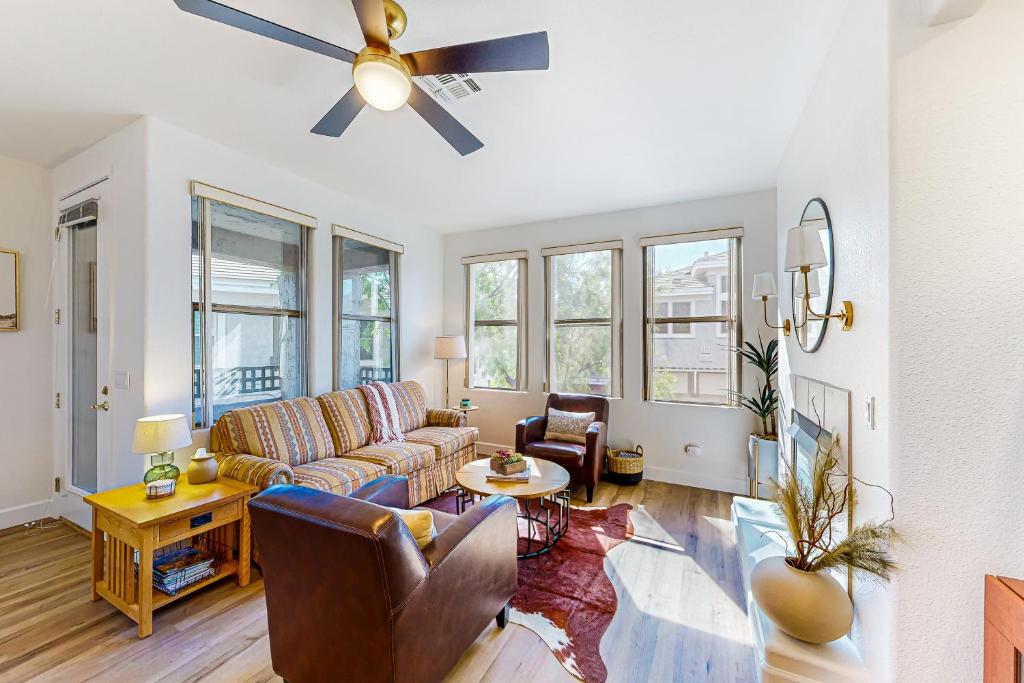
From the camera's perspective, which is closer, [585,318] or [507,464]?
[507,464]

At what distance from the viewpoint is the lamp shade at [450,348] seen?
4.68 m

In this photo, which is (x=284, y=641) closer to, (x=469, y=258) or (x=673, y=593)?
(x=673, y=593)

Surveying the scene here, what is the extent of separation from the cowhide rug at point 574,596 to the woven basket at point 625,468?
809 mm

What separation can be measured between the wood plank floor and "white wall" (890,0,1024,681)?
0.87 meters

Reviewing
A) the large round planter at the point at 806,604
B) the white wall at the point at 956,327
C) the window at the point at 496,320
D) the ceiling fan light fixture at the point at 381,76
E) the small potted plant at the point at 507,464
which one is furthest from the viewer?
the window at the point at 496,320

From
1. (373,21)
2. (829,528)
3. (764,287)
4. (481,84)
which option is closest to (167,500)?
(373,21)

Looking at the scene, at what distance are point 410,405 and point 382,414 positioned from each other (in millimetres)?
469

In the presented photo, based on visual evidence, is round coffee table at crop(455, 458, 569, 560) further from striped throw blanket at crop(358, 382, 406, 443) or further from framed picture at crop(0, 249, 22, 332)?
framed picture at crop(0, 249, 22, 332)

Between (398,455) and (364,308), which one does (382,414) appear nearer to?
(398,455)

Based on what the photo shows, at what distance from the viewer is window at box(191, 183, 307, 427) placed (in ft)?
9.27

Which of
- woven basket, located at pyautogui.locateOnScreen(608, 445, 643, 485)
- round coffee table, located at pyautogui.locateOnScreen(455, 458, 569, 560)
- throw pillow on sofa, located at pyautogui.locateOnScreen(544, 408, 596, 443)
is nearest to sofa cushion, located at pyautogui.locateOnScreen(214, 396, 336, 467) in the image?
round coffee table, located at pyautogui.locateOnScreen(455, 458, 569, 560)

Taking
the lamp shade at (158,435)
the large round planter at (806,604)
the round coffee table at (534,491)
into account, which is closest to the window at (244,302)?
the lamp shade at (158,435)

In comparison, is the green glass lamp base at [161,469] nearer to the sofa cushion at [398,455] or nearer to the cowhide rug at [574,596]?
the sofa cushion at [398,455]

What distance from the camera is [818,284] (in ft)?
6.59
